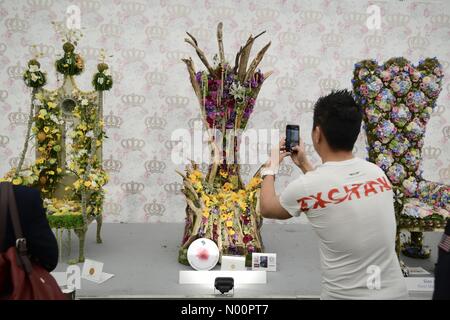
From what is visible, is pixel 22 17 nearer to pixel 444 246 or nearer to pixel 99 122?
pixel 99 122

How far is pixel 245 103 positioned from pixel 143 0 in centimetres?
223

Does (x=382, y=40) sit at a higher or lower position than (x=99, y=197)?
higher

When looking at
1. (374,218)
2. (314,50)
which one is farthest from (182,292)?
(314,50)

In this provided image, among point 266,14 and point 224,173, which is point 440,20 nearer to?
point 266,14

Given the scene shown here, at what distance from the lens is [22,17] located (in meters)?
5.15

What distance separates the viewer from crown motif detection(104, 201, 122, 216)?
540cm

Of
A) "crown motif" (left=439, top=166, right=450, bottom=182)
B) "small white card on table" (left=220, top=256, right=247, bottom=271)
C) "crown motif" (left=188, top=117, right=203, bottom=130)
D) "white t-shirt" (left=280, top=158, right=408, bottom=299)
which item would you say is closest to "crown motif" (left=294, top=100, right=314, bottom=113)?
"crown motif" (left=188, top=117, right=203, bottom=130)

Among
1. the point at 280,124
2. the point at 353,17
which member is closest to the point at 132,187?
the point at 280,124

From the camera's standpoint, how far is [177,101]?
534 centimetres

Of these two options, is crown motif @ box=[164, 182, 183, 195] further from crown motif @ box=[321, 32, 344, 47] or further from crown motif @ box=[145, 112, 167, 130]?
crown motif @ box=[321, 32, 344, 47]

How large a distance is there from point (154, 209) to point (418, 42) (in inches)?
152

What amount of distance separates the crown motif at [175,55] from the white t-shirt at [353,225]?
3950mm

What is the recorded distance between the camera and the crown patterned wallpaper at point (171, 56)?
5188 millimetres

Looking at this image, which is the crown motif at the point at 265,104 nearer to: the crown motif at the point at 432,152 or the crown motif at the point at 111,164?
the crown motif at the point at 111,164
